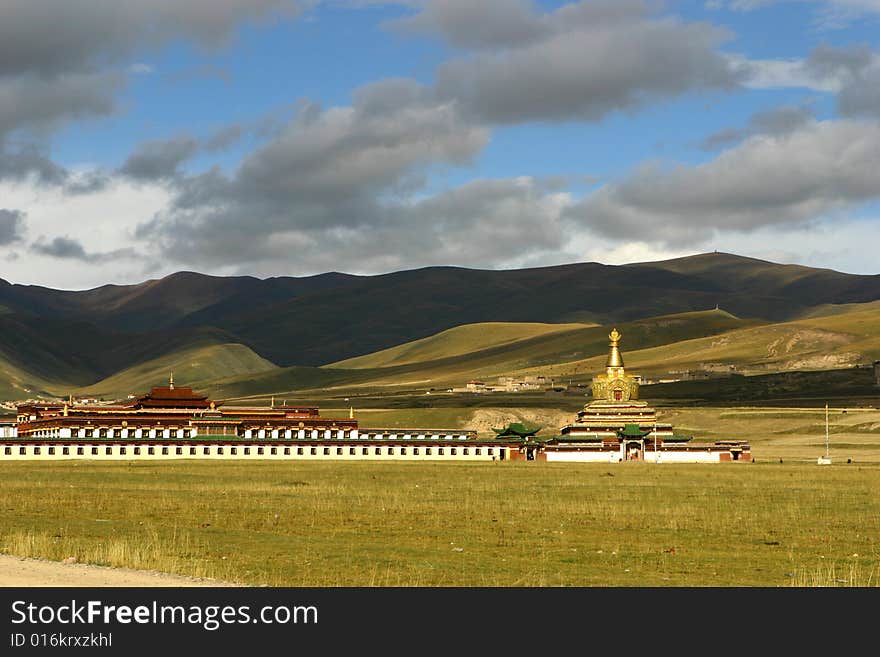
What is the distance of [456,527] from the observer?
51.3 meters

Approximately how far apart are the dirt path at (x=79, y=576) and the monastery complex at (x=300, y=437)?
79.1 metres

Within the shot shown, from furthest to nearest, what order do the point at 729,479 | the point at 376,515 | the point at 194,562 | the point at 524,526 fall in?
the point at 729,479 → the point at 376,515 → the point at 524,526 → the point at 194,562

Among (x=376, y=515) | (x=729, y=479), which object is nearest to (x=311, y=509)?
(x=376, y=515)

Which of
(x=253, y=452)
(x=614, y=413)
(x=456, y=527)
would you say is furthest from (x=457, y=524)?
(x=614, y=413)

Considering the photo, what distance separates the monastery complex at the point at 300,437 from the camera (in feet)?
391

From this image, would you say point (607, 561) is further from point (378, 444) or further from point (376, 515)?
point (378, 444)

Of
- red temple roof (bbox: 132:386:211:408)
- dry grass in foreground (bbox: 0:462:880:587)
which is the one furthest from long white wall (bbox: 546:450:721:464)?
red temple roof (bbox: 132:386:211:408)

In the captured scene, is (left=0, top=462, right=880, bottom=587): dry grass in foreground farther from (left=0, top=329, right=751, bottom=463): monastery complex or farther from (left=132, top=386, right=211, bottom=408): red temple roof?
(left=132, top=386, right=211, bottom=408): red temple roof

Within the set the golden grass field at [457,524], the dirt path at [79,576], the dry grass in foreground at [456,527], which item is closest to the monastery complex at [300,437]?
the golden grass field at [457,524]

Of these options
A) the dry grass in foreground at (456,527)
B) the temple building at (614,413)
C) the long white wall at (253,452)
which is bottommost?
the dry grass in foreground at (456,527)

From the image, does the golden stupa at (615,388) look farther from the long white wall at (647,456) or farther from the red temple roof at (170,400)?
the red temple roof at (170,400)

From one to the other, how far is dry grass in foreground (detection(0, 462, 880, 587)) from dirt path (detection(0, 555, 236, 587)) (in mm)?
1197
